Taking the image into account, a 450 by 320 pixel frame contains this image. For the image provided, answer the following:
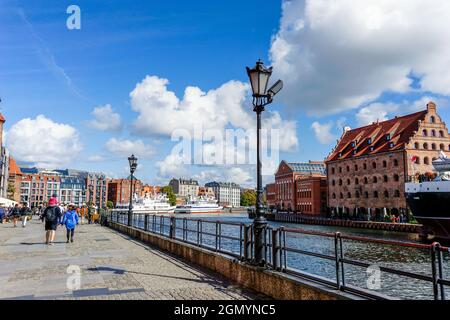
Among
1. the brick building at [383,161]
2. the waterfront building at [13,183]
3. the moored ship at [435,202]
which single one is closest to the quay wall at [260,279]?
the moored ship at [435,202]

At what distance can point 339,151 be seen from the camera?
82.8m

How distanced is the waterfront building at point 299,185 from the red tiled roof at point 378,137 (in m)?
10.8

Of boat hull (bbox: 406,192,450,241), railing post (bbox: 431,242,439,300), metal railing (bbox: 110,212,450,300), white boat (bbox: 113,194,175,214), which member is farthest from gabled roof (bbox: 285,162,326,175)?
railing post (bbox: 431,242,439,300)

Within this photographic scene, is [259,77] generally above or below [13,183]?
below

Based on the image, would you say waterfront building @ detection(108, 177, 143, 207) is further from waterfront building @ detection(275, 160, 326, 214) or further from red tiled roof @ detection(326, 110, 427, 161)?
red tiled roof @ detection(326, 110, 427, 161)

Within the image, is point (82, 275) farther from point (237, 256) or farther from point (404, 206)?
point (404, 206)

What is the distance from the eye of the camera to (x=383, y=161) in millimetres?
67875

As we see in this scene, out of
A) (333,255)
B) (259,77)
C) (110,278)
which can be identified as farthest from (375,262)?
(110,278)

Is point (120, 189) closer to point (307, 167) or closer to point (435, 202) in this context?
point (307, 167)

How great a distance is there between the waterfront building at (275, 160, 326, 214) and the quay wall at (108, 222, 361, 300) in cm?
8195

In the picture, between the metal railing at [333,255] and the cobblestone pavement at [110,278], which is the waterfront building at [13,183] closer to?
the cobblestone pavement at [110,278]

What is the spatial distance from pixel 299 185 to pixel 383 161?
33201 millimetres

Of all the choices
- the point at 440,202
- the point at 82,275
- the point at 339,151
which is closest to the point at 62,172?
the point at 339,151
